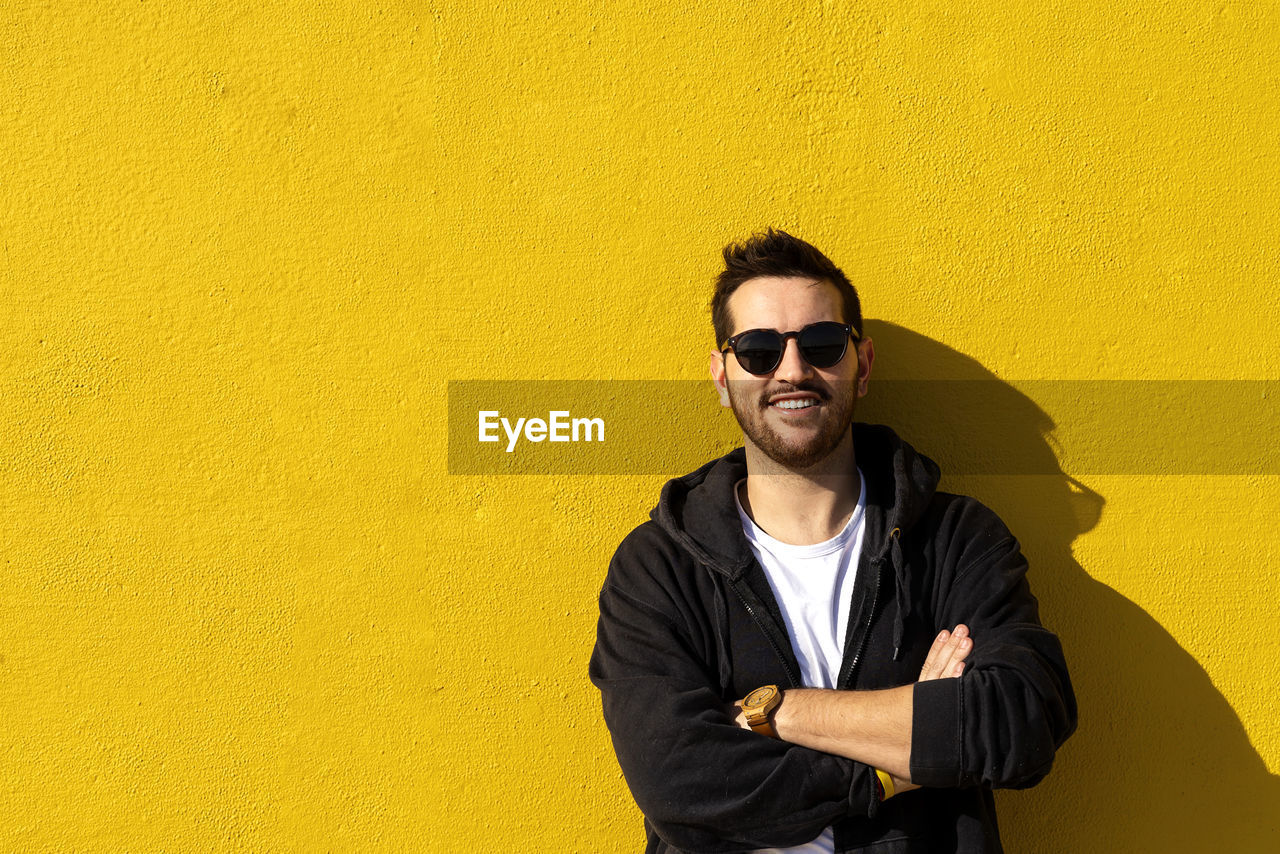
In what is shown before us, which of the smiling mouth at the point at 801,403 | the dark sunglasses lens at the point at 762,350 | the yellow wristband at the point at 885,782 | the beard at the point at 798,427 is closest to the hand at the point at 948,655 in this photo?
the yellow wristband at the point at 885,782

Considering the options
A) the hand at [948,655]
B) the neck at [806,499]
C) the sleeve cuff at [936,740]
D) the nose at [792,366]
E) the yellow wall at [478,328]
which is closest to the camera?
the sleeve cuff at [936,740]

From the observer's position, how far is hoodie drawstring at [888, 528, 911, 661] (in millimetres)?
2182

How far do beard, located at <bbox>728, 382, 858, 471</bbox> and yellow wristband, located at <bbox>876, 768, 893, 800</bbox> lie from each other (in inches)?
28.7

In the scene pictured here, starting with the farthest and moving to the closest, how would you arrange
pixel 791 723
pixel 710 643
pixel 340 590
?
1. pixel 340 590
2. pixel 710 643
3. pixel 791 723

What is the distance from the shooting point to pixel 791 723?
2.03m

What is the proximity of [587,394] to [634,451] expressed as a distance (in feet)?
0.73

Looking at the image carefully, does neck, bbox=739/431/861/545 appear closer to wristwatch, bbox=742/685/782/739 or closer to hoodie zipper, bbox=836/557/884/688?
hoodie zipper, bbox=836/557/884/688

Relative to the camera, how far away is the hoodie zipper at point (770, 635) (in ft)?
7.07

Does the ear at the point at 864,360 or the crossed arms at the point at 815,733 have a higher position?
the ear at the point at 864,360

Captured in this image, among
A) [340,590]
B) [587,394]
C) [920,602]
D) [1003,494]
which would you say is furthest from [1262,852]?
[340,590]

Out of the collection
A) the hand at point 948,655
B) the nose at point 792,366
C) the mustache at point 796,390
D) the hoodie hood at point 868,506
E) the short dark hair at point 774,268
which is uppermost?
the short dark hair at point 774,268

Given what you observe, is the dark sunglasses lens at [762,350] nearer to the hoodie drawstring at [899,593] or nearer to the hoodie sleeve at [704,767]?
the hoodie drawstring at [899,593]

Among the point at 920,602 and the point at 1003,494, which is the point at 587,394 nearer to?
the point at 920,602

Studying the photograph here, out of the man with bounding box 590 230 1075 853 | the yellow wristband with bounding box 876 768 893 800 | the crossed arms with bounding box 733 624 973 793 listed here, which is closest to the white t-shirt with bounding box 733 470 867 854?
the man with bounding box 590 230 1075 853
